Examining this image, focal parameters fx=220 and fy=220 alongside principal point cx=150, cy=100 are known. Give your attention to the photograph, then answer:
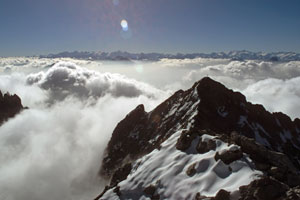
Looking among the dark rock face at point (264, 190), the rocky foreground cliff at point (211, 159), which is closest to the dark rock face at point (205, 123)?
the rocky foreground cliff at point (211, 159)

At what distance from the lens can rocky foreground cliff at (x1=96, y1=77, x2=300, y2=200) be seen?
31.3 metres

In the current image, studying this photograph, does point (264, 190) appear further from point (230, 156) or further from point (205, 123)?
point (205, 123)

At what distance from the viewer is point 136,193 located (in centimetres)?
4272

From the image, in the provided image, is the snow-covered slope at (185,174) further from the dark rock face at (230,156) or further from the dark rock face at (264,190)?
the dark rock face at (264,190)

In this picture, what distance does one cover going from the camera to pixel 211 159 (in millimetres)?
39094

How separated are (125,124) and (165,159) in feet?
243

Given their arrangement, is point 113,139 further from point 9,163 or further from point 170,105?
point 9,163

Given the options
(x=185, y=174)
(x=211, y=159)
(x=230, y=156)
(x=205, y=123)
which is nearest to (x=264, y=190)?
(x=230, y=156)

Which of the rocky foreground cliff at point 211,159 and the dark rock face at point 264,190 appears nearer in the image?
the dark rock face at point 264,190

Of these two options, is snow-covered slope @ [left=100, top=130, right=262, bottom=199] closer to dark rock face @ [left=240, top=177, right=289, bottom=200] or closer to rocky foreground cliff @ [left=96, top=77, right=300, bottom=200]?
rocky foreground cliff @ [left=96, top=77, right=300, bottom=200]

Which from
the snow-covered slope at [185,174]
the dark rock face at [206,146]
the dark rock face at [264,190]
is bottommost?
the dark rock face at [264,190]

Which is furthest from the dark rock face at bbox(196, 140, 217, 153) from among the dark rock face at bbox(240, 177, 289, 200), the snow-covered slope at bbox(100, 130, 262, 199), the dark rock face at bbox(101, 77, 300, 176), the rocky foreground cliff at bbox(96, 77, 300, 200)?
the dark rock face at bbox(101, 77, 300, 176)

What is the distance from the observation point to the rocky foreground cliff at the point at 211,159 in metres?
31.3

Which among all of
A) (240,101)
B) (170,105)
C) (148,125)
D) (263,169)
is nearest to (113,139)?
(148,125)
